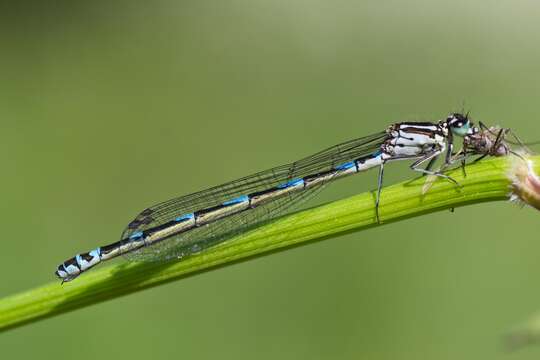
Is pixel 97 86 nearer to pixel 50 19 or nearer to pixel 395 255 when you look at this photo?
pixel 50 19

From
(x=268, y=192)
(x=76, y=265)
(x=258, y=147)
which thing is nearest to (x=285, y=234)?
(x=76, y=265)

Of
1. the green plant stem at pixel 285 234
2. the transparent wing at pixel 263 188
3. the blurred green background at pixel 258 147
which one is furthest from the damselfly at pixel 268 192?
the blurred green background at pixel 258 147

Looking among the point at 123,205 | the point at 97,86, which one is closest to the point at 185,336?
the point at 123,205

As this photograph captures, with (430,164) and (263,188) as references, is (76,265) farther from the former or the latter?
(430,164)

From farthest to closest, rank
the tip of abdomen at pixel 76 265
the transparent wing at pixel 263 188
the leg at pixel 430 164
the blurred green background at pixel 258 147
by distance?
the blurred green background at pixel 258 147 → the transparent wing at pixel 263 188 → the leg at pixel 430 164 → the tip of abdomen at pixel 76 265

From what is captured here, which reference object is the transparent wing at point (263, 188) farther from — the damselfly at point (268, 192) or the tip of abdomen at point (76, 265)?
the tip of abdomen at point (76, 265)

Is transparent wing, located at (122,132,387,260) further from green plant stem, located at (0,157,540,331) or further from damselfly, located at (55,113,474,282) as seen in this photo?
green plant stem, located at (0,157,540,331)
